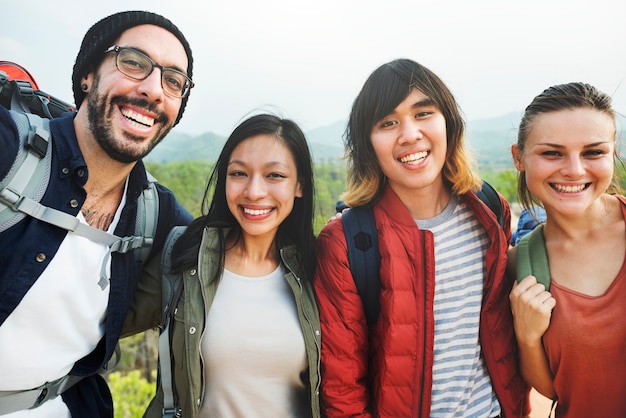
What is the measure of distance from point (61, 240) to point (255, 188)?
2.85 feet

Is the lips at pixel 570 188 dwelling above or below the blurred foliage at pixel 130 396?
above

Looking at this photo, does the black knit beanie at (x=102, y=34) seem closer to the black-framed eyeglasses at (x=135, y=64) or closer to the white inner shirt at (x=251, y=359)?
the black-framed eyeglasses at (x=135, y=64)

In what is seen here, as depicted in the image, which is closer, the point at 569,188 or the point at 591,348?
the point at 591,348

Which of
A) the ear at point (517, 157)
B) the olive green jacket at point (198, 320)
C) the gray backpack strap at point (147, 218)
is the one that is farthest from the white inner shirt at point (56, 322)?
the ear at point (517, 157)

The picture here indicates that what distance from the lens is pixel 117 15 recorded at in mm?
2072

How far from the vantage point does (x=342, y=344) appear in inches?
73.5

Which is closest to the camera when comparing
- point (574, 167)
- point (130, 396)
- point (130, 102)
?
point (574, 167)

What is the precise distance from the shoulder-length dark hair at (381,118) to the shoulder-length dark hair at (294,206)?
262 millimetres

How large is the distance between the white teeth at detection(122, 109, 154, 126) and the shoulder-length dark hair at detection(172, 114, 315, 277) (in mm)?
394

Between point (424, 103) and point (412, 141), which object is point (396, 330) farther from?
point (424, 103)

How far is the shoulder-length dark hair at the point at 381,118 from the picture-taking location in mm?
1988

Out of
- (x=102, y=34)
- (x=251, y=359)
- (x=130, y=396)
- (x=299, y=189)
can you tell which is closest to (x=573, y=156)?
(x=299, y=189)

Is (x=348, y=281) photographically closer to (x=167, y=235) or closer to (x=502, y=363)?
(x=502, y=363)

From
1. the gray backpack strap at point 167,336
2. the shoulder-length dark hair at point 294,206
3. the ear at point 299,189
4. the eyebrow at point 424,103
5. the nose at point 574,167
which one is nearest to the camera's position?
the nose at point 574,167
